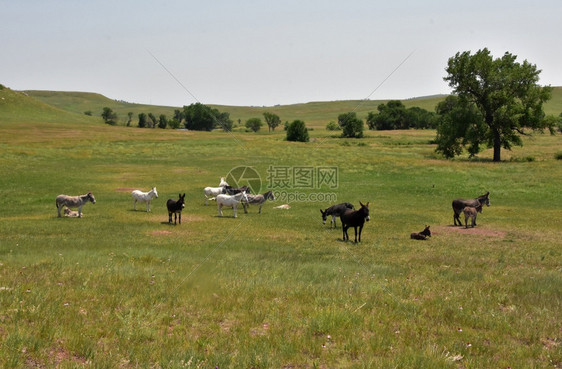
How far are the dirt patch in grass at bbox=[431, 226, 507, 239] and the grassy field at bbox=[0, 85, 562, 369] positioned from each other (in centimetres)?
17

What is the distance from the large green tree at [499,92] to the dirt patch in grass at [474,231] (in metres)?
49.8

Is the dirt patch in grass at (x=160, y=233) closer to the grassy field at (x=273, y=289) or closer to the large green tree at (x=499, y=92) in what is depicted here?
the grassy field at (x=273, y=289)

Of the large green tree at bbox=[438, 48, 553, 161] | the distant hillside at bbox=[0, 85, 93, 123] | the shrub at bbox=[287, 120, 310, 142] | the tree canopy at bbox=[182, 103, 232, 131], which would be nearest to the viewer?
the large green tree at bbox=[438, 48, 553, 161]

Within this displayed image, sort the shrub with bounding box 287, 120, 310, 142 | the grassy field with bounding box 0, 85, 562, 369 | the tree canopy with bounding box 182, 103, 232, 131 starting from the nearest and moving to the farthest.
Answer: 1. the grassy field with bounding box 0, 85, 562, 369
2. the shrub with bounding box 287, 120, 310, 142
3. the tree canopy with bounding box 182, 103, 232, 131

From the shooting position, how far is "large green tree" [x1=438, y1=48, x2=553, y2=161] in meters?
69.6

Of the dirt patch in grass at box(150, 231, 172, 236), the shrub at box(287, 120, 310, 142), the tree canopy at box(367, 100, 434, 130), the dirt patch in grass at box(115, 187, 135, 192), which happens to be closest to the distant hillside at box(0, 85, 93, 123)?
the shrub at box(287, 120, 310, 142)

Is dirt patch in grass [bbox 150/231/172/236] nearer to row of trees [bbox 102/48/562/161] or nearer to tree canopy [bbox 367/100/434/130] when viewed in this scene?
row of trees [bbox 102/48/562/161]

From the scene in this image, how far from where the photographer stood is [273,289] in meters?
10.6

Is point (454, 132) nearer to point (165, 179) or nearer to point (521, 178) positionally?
point (521, 178)

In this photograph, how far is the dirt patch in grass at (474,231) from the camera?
951 inches

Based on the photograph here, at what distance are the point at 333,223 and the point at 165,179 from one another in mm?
27965

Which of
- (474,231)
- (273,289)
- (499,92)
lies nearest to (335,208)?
(474,231)

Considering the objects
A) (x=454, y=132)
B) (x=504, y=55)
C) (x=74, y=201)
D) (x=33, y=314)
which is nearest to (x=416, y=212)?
(x=74, y=201)

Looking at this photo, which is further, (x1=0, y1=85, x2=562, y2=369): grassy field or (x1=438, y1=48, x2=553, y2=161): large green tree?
(x1=438, y1=48, x2=553, y2=161): large green tree
